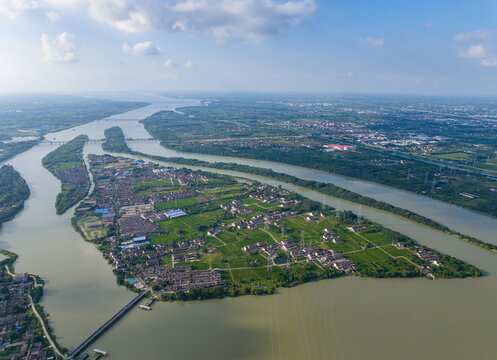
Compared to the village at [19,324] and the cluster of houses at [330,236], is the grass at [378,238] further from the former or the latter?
the village at [19,324]

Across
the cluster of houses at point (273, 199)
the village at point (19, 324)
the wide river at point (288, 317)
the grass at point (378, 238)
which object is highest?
the cluster of houses at point (273, 199)

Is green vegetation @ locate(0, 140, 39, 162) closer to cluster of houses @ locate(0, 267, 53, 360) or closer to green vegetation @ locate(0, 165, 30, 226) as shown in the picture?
green vegetation @ locate(0, 165, 30, 226)

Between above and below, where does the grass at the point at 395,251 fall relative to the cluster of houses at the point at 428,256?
below

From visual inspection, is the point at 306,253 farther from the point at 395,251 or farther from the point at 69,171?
the point at 69,171

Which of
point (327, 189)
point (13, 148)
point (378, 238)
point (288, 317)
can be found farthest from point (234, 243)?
point (13, 148)

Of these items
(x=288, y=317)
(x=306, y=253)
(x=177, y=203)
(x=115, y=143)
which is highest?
(x=115, y=143)

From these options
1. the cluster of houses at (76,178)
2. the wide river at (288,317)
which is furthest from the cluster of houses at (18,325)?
the cluster of houses at (76,178)
